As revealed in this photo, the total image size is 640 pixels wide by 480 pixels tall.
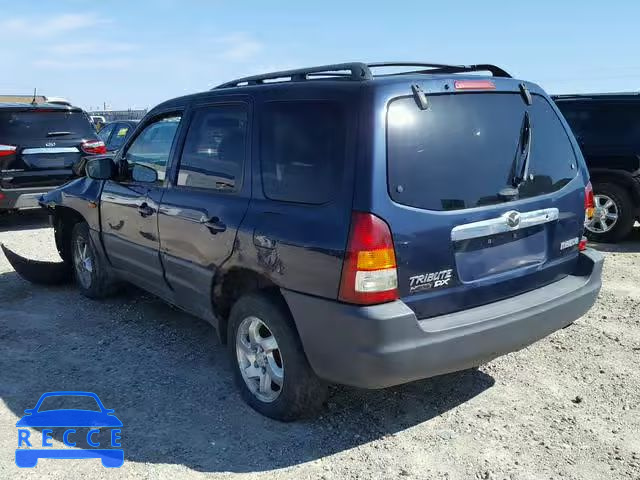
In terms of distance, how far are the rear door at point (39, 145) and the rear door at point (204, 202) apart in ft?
19.1

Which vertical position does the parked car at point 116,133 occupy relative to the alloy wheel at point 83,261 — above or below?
above

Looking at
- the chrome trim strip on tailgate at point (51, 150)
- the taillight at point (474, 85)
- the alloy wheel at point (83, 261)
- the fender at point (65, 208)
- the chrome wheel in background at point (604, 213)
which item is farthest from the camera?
the chrome trim strip on tailgate at point (51, 150)

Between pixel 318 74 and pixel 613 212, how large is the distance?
5585mm

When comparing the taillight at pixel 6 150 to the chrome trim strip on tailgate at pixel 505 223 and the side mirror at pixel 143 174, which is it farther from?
the chrome trim strip on tailgate at pixel 505 223

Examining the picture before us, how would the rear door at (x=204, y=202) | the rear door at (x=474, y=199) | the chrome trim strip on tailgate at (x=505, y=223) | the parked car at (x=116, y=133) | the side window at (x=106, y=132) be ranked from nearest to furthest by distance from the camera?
the rear door at (x=474, y=199) < the chrome trim strip on tailgate at (x=505, y=223) < the rear door at (x=204, y=202) < the parked car at (x=116, y=133) < the side window at (x=106, y=132)

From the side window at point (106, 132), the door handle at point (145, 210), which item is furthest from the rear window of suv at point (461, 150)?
the side window at point (106, 132)

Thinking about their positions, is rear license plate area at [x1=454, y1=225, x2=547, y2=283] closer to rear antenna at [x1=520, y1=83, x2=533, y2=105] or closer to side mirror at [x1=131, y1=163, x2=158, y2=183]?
rear antenna at [x1=520, y1=83, x2=533, y2=105]

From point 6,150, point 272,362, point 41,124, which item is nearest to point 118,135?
point 41,124

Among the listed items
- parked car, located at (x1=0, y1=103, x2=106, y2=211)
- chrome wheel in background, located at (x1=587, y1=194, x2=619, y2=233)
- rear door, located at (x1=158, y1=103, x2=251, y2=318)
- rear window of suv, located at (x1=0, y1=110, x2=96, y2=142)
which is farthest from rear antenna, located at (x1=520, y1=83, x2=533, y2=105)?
rear window of suv, located at (x1=0, y1=110, x2=96, y2=142)

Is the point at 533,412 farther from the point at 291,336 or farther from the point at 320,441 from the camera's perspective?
the point at 291,336

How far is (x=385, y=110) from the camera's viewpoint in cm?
287

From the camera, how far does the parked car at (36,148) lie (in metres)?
8.87

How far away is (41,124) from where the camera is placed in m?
9.40

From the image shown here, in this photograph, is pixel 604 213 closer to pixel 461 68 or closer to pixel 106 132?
pixel 461 68
